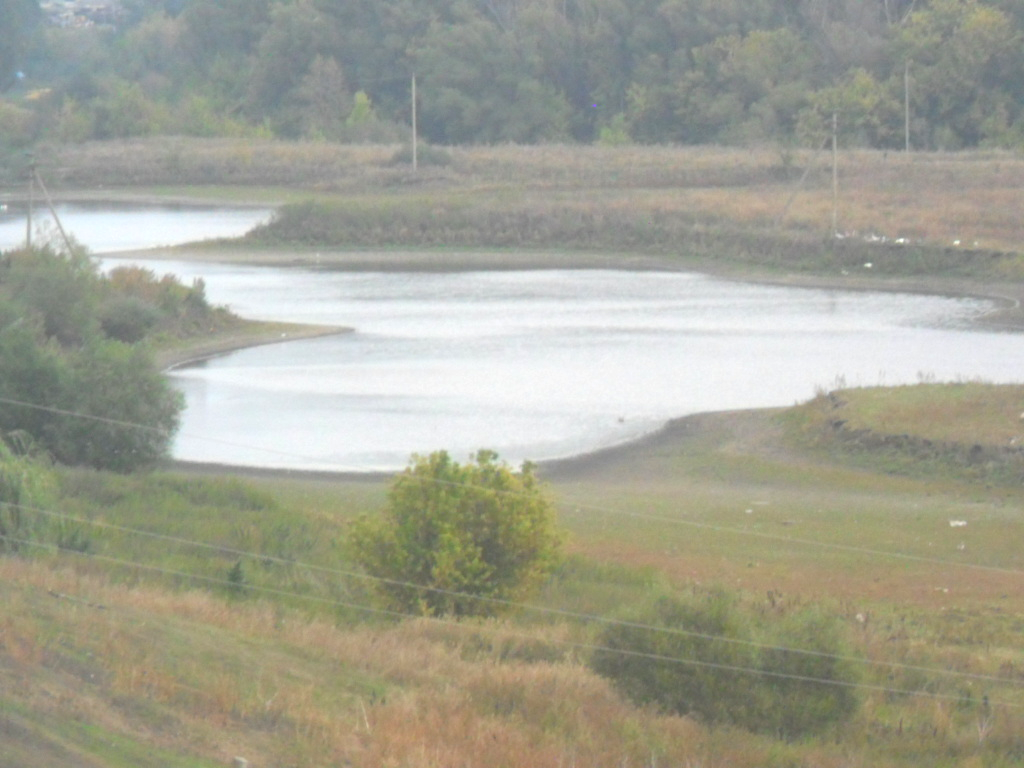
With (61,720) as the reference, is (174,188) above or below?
above

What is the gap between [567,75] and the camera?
11069cm

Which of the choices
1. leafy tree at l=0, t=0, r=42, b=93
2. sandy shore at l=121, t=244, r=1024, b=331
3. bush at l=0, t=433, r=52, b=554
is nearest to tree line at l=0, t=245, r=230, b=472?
bush at l=0, t=433, r=52, b=554

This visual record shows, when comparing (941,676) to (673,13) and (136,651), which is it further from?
(673,13)

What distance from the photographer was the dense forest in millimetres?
91375

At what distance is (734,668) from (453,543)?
3253 millimetres

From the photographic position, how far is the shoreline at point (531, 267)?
23078 millimetres

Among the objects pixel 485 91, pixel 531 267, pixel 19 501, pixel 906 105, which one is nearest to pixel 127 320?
pixel 19 501

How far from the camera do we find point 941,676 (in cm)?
1102

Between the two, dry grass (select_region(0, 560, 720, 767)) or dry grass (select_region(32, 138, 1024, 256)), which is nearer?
dry grass (select_region(0, 560, 720, 767))

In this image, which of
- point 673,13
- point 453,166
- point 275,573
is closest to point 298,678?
point 275,573

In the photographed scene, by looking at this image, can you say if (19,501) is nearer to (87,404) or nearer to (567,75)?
(87,404)

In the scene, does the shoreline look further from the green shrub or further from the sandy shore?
the green shrub

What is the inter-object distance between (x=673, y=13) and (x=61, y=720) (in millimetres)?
100290

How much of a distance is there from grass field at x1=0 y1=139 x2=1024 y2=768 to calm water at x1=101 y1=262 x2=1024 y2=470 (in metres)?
2.09
